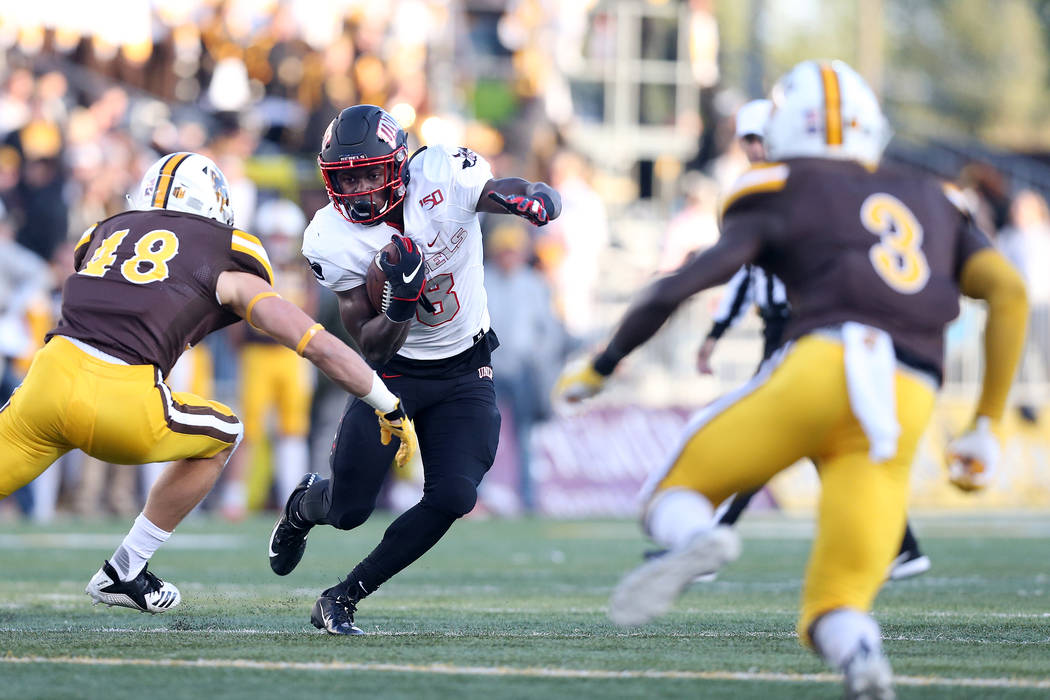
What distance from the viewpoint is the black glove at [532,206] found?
572 cm

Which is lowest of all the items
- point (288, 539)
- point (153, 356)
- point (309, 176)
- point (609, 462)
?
point (609, 462)

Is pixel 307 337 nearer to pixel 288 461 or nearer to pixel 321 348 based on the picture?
pixel 321 348

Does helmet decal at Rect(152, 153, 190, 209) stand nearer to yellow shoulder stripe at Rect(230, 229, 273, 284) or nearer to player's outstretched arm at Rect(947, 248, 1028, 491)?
yellow shoulder stripe at Rect(230, 229, 273, 284)

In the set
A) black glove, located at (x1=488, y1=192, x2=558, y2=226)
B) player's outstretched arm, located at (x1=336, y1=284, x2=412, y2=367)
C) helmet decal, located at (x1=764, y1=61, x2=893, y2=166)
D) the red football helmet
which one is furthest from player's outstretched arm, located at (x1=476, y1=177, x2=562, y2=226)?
helmet decal, located at (x1=764, y1=61, x2=893, y2=166)

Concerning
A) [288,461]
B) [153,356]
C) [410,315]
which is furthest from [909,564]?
[288,461]

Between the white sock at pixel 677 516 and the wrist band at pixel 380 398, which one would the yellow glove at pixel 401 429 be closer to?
the wrist band at pixel 380 398

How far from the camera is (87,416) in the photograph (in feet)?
18.0

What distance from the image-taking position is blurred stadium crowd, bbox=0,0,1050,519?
490 inches

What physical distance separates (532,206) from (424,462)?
1.05 metres

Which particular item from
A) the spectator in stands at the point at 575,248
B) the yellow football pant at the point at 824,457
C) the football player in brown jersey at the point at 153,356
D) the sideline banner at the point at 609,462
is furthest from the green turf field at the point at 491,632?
the spectator in stands at the point at 575,248

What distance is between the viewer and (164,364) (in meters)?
5.71

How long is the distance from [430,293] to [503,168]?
760 cm

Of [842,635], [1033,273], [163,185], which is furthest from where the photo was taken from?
[1033,273]

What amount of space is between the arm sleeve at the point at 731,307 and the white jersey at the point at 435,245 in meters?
2.21
